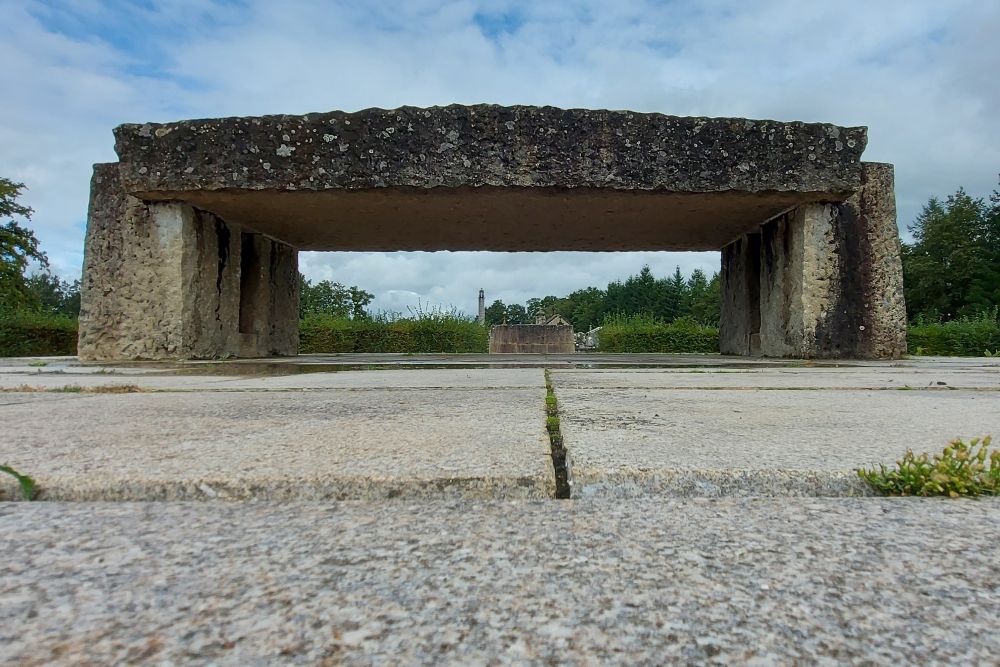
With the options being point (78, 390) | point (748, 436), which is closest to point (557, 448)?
point (748, 436)

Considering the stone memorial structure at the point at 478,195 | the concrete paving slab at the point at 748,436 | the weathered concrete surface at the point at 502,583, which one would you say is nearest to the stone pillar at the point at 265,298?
the stone memorial structure at the point at 478,195

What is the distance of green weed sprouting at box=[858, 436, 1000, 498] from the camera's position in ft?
2.72

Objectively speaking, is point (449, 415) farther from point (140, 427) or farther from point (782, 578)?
point (782, 578)

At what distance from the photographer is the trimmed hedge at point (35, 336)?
328 inches

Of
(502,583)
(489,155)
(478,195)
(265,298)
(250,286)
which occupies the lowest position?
(502,583)

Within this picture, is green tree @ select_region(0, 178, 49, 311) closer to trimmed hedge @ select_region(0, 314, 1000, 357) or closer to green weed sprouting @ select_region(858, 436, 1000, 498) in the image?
trimmed hedge @ select_region(0, 314, 1000, 357)

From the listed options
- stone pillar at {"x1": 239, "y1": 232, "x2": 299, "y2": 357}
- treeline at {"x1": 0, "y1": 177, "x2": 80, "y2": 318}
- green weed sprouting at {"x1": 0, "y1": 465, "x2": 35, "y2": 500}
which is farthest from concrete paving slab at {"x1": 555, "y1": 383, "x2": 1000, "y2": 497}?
treeline at {"x1": 0, "y1": 177, "x2": 80, "y2": 318}

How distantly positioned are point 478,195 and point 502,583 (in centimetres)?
417

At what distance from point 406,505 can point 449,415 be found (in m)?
0.70

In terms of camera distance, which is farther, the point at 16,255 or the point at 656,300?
the point at 656,300

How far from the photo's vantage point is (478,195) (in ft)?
14.8

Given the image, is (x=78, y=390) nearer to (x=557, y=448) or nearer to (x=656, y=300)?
(x=557, y=448)

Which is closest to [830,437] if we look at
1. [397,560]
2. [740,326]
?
[397,560]

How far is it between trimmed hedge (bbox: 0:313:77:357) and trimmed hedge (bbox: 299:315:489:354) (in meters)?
3.42
